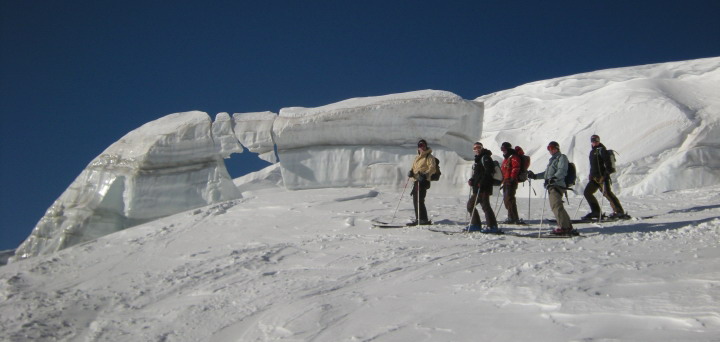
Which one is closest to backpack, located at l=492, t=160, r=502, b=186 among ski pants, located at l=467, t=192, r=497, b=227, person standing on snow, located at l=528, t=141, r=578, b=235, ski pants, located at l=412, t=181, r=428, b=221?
ski pants, located at l=467, t=192, r=497, b=227

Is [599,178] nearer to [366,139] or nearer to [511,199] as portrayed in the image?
[511,199]

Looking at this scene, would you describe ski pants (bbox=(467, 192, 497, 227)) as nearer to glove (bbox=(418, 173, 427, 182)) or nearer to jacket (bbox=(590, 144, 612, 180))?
glove (bbox=(418, 173, 427, 182))

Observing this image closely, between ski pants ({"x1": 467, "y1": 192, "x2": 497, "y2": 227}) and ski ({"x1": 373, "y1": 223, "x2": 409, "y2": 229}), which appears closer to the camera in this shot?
ski pants ({"x1": 467, "y1": 192, "x2": 497, "y2": 227})

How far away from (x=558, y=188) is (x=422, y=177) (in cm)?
226

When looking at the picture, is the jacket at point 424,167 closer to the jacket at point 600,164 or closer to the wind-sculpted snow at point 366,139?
the jacket at point 600,164

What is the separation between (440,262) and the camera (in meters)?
7.66

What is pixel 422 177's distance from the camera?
1070 cm

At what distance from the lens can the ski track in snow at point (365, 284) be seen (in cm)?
525

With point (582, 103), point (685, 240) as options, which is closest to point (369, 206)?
point (685, 240)

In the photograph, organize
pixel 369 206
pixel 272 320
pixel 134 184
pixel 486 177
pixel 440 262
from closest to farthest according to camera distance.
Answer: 1. pixel 272 320
2. pixel 440 262
3. pixel 486 177
4. pixel 369 206
5. pixel 134 184

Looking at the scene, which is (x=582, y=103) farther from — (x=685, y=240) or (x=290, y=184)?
(x=685, y=240)

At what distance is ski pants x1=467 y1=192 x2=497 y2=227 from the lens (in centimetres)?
972

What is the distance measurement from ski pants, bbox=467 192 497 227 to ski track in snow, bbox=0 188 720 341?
403 mm

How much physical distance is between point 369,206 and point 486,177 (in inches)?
128
